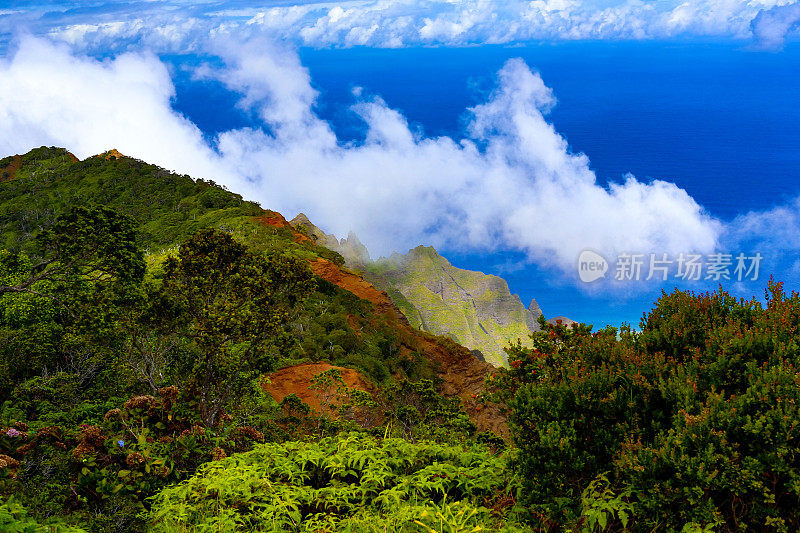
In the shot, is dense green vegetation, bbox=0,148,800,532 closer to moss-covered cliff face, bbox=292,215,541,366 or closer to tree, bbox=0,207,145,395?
tree, bbox=0,207,145,395

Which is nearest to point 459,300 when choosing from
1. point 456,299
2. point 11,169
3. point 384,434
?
point 456,299

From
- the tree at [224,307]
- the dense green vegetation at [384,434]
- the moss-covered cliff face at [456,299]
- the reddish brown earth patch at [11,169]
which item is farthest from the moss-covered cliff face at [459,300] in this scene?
the tree at [224,307]

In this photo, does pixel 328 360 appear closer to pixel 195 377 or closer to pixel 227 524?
pixel 195 377

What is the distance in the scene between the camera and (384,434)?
10406 millimetres

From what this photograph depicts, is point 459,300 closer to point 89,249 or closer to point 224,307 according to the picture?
point 89,249

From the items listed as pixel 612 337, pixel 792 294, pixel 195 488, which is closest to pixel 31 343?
pixel 195 488

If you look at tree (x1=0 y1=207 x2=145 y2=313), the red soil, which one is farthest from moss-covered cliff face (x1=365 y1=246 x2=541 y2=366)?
tree (x1=0 y1=207 x2=145 y2=313)

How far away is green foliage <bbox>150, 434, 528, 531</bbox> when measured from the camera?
598 centimetres

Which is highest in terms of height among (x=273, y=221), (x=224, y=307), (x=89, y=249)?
(x=273, y=221)

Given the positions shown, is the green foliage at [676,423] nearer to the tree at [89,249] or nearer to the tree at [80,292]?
the tree at [80,292]

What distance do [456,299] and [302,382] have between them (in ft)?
453

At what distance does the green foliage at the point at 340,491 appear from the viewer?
598cm

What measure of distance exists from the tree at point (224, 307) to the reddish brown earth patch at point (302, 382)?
9.16 m

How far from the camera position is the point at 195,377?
12031mm
